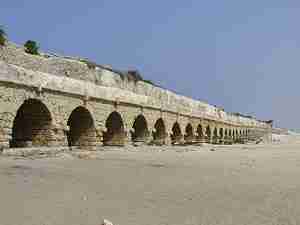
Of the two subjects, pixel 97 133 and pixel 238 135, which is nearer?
pixel 97 133

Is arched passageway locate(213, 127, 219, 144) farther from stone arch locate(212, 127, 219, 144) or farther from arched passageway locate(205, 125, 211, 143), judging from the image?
arched passageway locate(205, 125, 211, 143)

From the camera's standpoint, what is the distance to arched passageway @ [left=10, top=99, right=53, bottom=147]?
32.4 ft

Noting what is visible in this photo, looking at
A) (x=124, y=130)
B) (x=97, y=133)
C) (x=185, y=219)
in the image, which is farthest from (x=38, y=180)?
(x=124, y=130)

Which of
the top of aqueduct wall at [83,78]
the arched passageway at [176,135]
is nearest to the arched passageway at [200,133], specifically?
the arched passageway at [176,135]

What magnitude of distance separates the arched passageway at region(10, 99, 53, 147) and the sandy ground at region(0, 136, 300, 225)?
3940 mm

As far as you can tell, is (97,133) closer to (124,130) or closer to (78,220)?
(124,130)

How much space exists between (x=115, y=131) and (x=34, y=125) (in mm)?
4135

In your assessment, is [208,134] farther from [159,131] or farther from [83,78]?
[83,78]

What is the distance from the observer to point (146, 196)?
4.09m

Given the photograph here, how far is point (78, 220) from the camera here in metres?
3.12

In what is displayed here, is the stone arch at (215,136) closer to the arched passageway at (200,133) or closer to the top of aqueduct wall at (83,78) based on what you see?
the arched passageway at (200,133)

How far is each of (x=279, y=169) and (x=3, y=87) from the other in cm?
611

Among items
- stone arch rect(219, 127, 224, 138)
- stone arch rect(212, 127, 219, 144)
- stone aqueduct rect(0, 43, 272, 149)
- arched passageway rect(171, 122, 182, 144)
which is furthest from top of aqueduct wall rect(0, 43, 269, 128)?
stone arch rect(219, 127, 224, 138)

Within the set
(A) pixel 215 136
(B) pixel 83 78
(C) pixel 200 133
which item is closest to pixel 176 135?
(C) pixel 200 133
